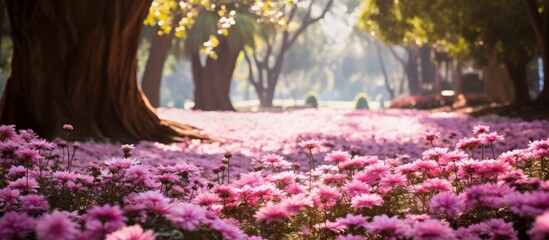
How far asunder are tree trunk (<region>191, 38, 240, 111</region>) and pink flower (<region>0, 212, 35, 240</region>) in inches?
1201

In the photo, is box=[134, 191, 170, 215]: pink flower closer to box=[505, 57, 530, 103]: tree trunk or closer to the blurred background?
the blurred background

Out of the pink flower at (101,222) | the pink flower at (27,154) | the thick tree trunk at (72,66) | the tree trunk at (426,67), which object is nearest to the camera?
the pink flower at (101,222)

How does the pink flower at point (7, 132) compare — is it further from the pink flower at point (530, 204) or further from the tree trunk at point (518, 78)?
the tree trunk at point (518, 78)

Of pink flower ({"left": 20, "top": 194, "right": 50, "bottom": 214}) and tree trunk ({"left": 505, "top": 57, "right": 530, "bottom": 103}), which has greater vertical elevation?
tree trunk ({"left": 505, "top": 57, "right": 530, "bottom": 103})

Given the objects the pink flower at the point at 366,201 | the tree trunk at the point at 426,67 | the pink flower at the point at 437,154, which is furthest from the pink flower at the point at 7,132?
→ the tree trunk at the point at 426,67

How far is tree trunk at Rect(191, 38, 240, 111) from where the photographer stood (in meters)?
33.3

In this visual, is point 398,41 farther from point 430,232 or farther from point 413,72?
point 413,72

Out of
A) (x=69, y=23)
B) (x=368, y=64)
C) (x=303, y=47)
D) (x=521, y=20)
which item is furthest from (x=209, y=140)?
(x=368, y=64)

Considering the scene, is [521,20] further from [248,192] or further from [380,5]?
[248,192]

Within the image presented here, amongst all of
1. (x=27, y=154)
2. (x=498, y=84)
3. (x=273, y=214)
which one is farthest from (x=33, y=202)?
(x=498, y=84)

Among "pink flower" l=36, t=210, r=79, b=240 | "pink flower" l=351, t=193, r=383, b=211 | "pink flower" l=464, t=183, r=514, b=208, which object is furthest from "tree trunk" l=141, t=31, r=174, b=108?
"pink flower" l=36, t=210, r=79, b=240

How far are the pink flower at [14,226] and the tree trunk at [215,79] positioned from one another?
30.5m

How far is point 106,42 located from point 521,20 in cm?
1458

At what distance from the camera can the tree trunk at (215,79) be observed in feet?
109
